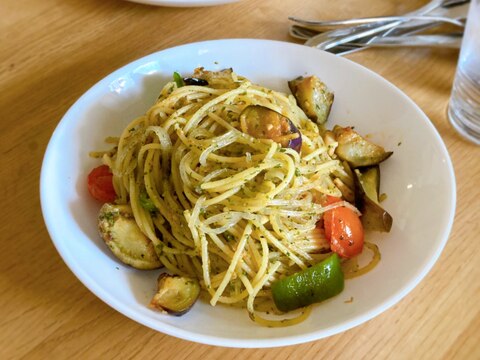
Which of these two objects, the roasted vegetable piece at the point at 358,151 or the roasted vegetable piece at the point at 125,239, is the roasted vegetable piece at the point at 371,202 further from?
the roasted vegetable piece at the point at 125,239

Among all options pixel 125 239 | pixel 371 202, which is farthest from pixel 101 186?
pixel 371 202

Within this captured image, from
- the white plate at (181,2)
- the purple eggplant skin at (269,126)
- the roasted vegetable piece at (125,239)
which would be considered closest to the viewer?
the roasted vegetable piece at (125,239)

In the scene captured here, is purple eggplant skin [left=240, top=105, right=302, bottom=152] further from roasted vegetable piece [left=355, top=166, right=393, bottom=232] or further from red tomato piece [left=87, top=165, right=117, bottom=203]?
red tomato piece [left=87, top=165, right=117, bottom=203]

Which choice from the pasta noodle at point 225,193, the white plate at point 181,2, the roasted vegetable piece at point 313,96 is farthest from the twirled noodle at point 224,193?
the white plate at point 181,2

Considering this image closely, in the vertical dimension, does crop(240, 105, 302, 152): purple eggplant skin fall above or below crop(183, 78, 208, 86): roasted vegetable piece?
below

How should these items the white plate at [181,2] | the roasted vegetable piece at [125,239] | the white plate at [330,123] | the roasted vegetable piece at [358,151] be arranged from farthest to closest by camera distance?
1. the white plate at [181,2]
2. the roasted vegetable piece at [358,151]
3. the roasted vegetable piece at [125,239]
4. the white plate at [330,123]

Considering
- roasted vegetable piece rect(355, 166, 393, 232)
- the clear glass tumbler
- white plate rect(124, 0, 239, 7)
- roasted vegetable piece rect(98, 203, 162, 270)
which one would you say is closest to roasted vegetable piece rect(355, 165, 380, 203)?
roasted vegetable piece rect(355, 166, 393, 232)
